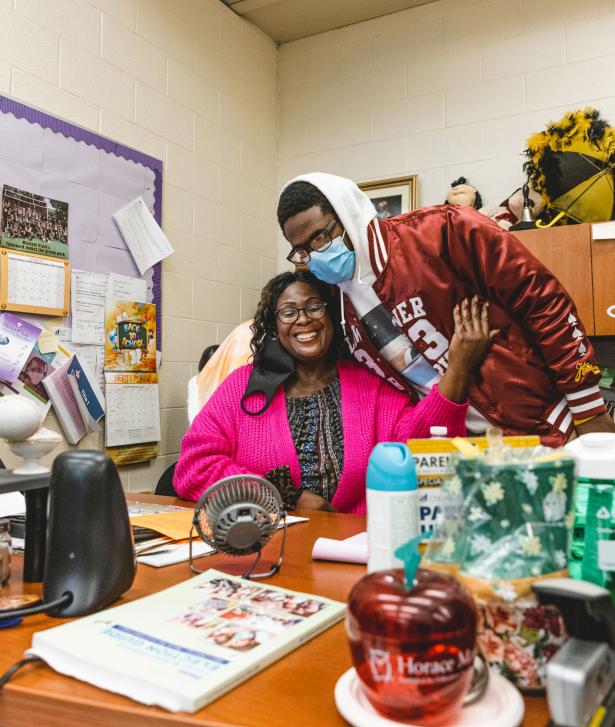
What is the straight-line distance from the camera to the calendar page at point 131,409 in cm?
249

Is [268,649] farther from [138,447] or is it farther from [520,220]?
[520,220]

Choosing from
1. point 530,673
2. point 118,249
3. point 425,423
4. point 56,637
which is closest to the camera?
point 530,673

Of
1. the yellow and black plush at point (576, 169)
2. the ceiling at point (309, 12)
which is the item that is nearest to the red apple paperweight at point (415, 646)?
the yellow and black plush at point (576, 169)

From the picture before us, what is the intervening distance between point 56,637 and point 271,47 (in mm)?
3605

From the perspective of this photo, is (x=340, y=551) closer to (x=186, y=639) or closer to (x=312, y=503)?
(x=186, y=639)

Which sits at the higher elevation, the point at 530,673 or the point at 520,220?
the point at 520,220

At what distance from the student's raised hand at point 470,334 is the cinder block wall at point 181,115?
1500mm

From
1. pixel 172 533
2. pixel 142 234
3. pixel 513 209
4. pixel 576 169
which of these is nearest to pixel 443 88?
pixel 513 209

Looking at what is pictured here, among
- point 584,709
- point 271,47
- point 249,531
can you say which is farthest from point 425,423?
point 271,47

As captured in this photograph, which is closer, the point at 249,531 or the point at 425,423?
the point at 249,531

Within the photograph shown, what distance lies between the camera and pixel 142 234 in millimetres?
2684

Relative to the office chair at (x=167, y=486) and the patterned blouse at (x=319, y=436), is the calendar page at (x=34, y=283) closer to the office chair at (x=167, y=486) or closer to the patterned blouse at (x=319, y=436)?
the office chair at (x=167, y=486)

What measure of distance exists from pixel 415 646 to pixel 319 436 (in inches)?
51.1

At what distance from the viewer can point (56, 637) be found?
2.26 ft
